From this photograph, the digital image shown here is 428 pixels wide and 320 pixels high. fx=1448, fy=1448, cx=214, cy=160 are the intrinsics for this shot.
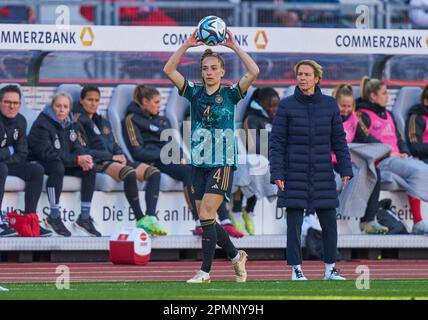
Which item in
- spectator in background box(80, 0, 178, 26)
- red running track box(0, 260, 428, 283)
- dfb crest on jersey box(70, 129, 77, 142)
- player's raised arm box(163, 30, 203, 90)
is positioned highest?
spectator in background box(80, 0, 178, 26)

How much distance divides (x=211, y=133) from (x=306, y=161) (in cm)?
108

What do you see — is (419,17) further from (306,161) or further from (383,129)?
→ (306,161)

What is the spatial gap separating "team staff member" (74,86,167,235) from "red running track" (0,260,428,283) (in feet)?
2.03

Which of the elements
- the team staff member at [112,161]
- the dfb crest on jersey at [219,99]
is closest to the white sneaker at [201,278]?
the dfb crest on jersey at [219,99]

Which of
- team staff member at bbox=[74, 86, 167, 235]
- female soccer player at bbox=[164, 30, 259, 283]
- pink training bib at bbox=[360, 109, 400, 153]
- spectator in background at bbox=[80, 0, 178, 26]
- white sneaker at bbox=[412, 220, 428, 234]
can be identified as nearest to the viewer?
female soccer player at bbox=[164, 30, 259, 283]

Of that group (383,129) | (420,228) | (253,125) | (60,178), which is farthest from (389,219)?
(60,178)

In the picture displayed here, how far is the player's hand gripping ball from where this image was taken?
1372cm

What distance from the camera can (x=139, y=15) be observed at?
21406mm

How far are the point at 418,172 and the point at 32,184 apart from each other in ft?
15.9

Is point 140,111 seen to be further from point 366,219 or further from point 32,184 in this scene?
point 366,219

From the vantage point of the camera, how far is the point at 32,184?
55.4ft

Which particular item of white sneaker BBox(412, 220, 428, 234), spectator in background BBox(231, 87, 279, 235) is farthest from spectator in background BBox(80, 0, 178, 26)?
white sneaker BBox(412, 220, 428, 234)

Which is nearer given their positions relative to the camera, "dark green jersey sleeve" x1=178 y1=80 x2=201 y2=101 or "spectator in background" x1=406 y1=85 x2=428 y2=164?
"dark green jersey sleeve" x1=178 y1=80 x2=201 y2=101

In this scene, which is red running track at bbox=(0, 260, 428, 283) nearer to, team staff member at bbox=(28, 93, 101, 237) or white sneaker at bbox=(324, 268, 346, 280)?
white sneaker at bbox=(324, 268, 346, 280)
